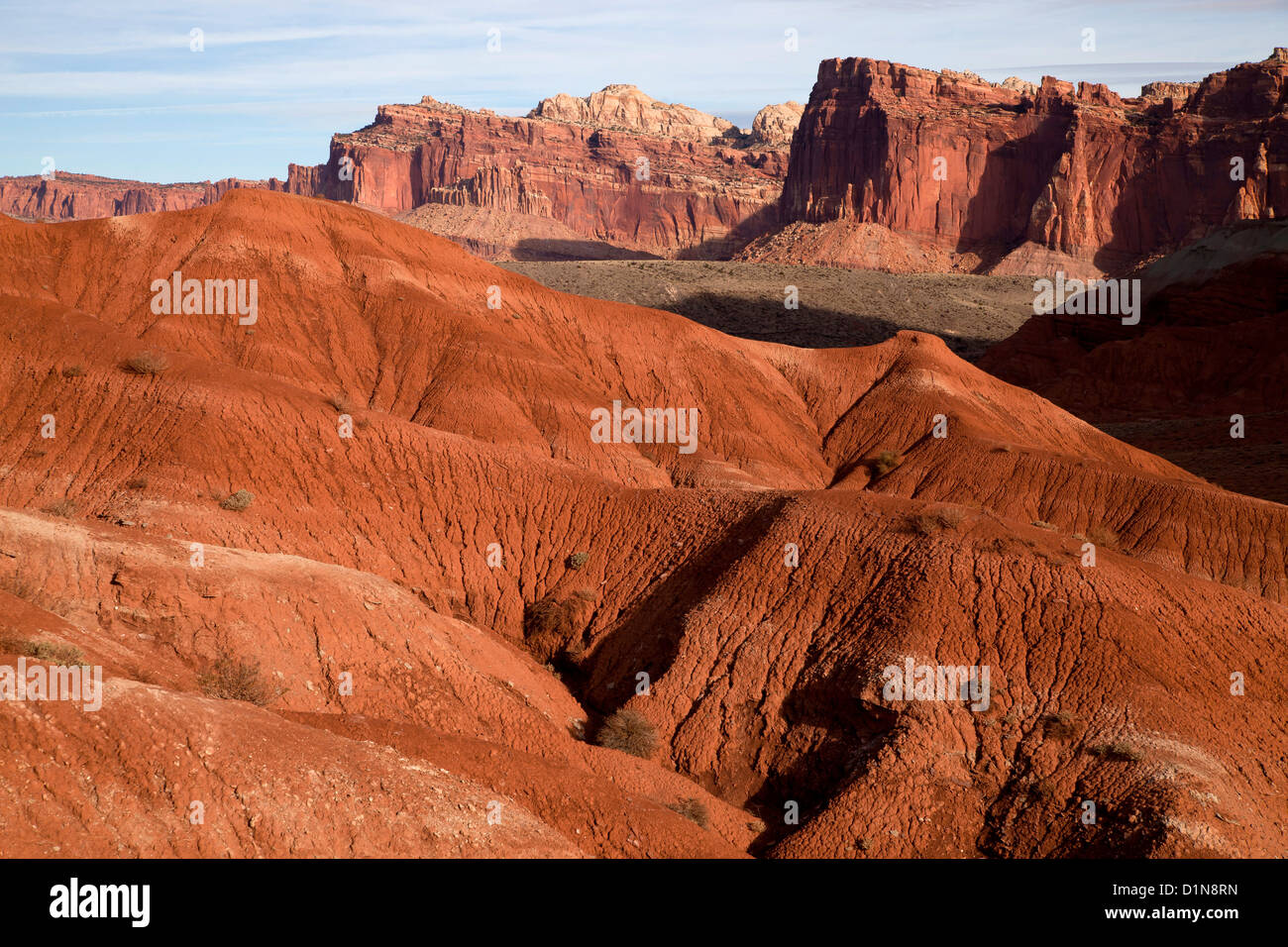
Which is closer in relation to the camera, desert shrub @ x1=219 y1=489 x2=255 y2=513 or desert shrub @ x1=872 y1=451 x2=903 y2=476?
desert shrub @ x1=219 y1=489 x2=255 y2=513

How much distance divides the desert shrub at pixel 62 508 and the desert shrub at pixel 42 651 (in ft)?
45.1

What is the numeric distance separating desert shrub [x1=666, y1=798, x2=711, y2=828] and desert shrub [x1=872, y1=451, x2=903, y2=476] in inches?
1076

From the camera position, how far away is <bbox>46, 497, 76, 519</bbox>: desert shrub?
31.6m

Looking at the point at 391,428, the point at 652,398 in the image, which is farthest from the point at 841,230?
the point at 391,428

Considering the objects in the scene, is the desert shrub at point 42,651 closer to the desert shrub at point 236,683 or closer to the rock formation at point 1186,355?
the desert shrub at point 236,683

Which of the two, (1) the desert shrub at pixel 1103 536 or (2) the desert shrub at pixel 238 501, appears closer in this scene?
(2) the desert shrub at pixel 238 501

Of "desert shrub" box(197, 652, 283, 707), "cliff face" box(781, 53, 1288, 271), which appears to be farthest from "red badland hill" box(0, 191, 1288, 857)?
"cliff face" box(781, 53, 1288, 271)

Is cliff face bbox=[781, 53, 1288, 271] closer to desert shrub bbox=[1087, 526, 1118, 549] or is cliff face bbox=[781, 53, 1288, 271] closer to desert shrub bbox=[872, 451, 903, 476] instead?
desert shrub bbox=[872, 451, 903, 476]

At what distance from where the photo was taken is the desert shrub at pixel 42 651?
1822 centimetres

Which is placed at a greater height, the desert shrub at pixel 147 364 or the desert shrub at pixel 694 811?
the desert shrub at pixel 147 364

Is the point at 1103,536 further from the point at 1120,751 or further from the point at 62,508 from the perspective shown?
the point at 62,508

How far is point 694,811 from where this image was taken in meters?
25.0

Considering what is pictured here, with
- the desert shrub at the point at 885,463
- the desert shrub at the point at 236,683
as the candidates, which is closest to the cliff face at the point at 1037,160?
the desert shrub at the point at 885,463

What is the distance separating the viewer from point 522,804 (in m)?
20.4
